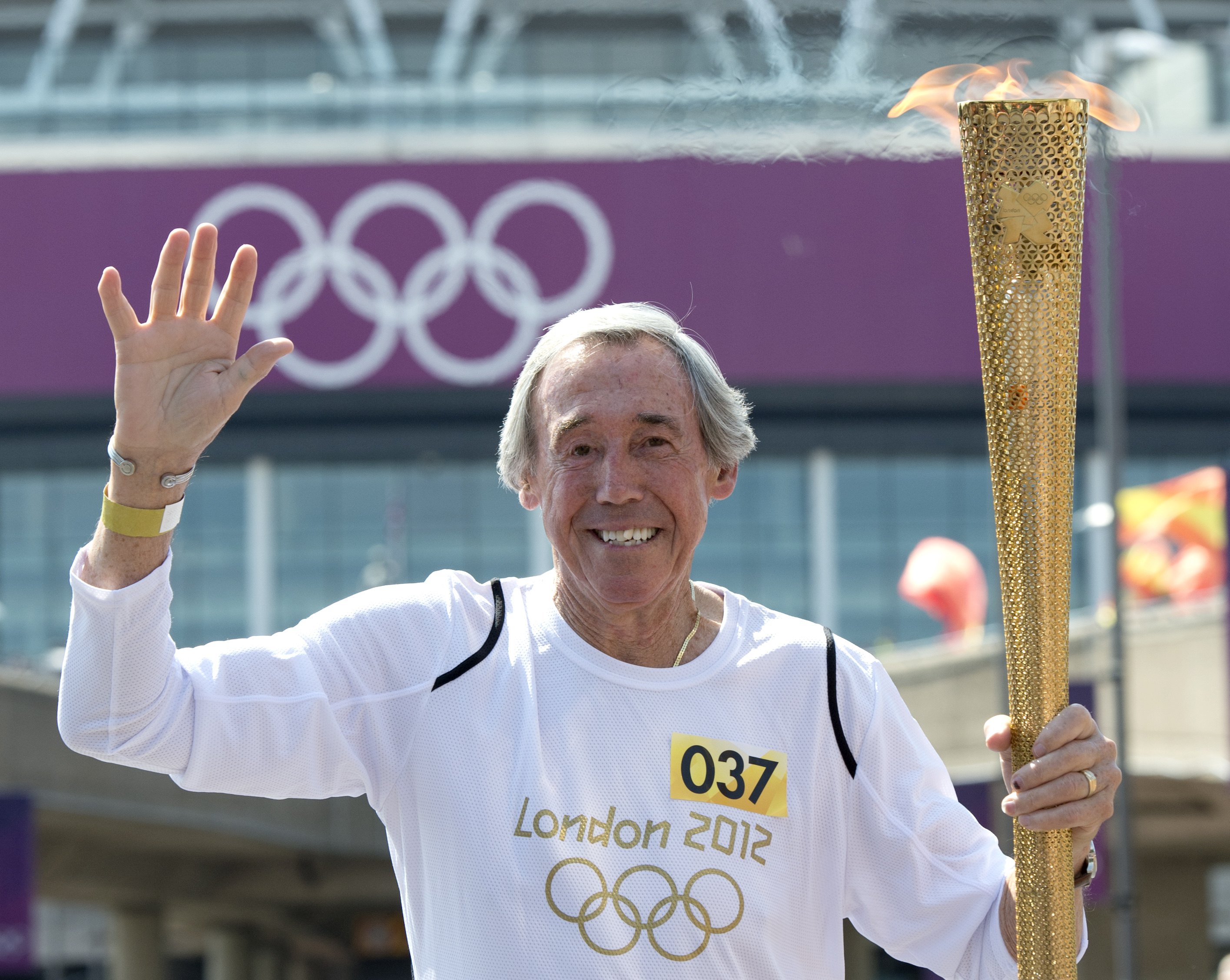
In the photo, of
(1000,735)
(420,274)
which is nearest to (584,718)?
(1000,735)

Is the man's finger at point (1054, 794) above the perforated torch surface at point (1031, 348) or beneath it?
beneath

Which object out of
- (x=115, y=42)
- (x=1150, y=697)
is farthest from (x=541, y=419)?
(x=115, y=42)

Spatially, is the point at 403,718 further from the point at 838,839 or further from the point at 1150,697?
the point at 1150,697

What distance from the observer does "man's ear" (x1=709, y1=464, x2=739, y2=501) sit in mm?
2922

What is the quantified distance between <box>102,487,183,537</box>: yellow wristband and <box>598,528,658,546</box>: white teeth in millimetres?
659

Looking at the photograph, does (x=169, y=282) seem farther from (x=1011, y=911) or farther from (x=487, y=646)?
(x=1011, y=911)

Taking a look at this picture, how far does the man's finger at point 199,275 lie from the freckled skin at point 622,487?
56cm

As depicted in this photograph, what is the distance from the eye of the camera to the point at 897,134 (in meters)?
3.96

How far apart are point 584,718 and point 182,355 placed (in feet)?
2.73

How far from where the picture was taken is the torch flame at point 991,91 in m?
2.74

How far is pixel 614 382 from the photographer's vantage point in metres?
2.76

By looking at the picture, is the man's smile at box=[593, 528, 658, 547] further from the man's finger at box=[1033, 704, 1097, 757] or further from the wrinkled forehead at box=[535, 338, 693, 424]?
the man's finger at box=[1033, 704, 1097, 757]

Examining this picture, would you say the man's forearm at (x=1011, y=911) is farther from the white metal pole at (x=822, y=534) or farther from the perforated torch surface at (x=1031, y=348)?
the white metal pole at (x=822, y=534)

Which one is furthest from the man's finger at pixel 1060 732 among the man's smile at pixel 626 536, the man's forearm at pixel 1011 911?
the man's smile at pixel 626 536
